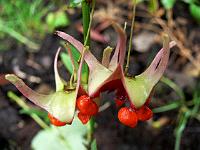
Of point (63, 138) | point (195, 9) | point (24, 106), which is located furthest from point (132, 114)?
point (24, 106)

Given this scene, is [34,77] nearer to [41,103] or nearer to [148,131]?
[148,131]

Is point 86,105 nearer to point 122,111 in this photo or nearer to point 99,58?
point 122,111

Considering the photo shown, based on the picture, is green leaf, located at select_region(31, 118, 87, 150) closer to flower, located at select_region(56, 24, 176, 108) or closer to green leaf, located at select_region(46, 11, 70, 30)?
flower, located at select_region(56, 24, 176, 108)

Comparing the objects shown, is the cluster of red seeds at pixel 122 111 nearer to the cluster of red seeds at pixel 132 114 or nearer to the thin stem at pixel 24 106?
the cluster of red seeds at pixel 132 114

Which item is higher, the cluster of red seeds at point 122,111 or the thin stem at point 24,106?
the cluster of red seeds at point 122,111

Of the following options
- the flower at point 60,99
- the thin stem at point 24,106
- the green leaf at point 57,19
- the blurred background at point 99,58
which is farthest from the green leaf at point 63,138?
the green leaf at point 57,19

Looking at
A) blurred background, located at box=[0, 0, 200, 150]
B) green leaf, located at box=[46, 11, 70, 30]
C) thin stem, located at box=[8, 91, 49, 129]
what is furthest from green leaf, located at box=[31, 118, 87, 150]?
green leaf, located at box=[46, 11, 70, 30]

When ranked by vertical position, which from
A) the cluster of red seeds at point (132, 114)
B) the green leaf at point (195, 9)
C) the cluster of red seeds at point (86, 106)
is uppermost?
the cluster of red seeds at point (86, 106)
